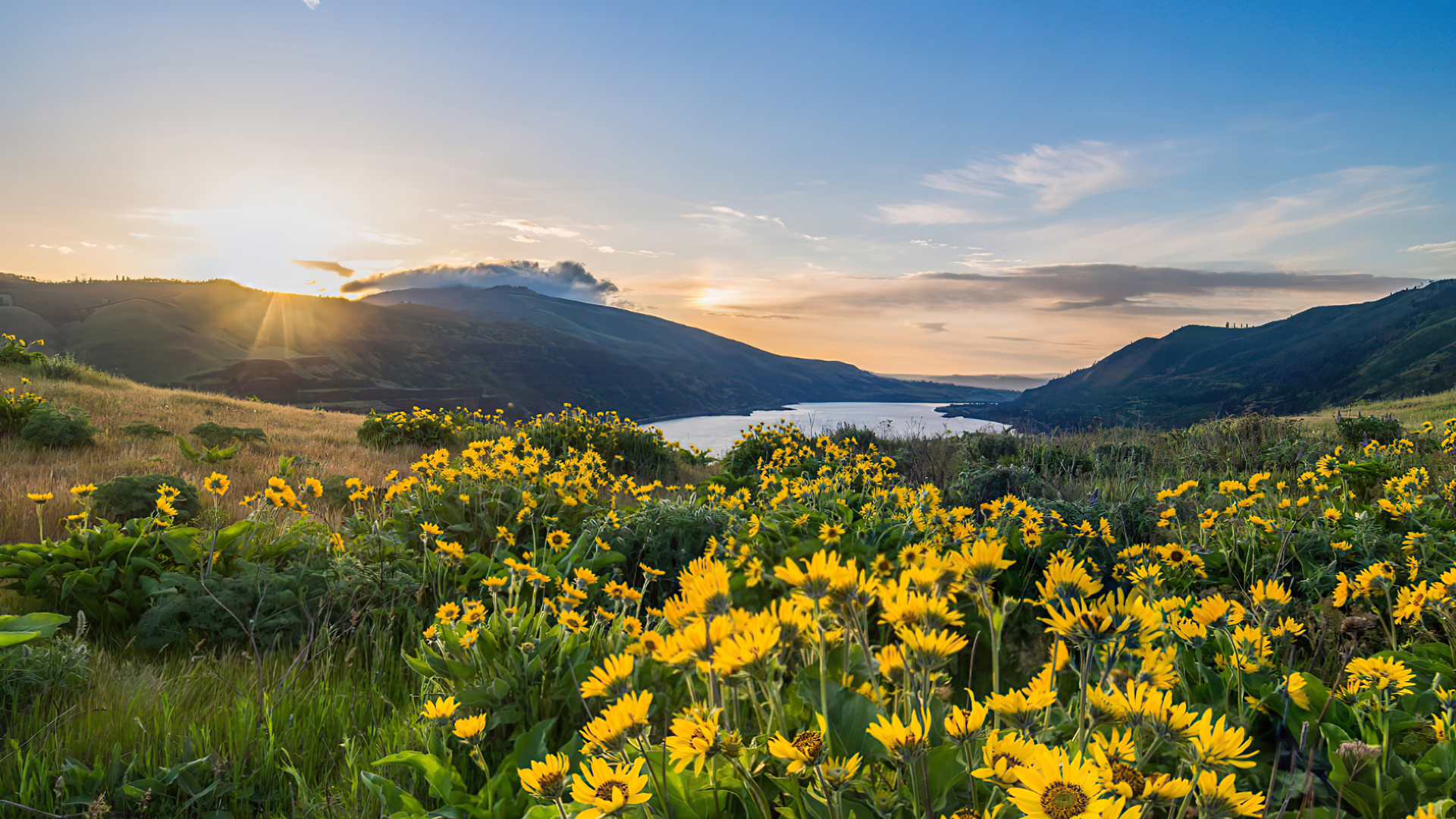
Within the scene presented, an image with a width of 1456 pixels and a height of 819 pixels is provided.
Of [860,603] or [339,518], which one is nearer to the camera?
[860,603]

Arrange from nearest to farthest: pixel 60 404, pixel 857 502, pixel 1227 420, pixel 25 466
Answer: pixel 857 502 < pixel 25 466 < pixel 60 404 < pixel 1227 420

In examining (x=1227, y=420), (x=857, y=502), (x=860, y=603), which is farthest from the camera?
(x=1227, y=420)

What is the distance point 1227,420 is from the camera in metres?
14.1

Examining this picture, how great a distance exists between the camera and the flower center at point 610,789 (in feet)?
2.97

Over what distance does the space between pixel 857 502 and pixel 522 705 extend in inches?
123

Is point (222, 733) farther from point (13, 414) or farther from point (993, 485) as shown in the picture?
point (13, 414)

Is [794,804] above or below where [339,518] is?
above

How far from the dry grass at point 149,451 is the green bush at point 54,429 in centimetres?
11

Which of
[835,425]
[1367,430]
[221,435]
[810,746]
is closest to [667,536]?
[810,746]

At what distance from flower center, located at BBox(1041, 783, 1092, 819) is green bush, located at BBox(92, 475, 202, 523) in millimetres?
5226

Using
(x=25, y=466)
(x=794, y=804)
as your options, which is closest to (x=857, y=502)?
(x=794, y=804)

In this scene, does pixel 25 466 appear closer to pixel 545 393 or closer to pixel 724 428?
pixel 724 428

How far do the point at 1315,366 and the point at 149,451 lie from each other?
180183 millimetres

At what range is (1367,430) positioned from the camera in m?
9.96
